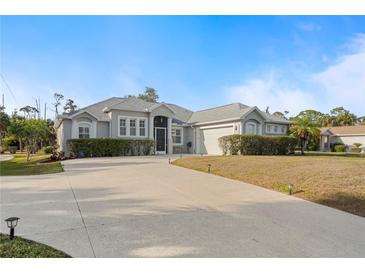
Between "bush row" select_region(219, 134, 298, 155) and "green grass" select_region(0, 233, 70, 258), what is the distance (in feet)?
57.3

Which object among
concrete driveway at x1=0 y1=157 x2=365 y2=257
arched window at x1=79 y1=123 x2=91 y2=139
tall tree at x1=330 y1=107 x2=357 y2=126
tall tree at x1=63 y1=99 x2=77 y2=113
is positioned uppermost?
tall tree at x1=63 y1=99 x2=77 y2=113

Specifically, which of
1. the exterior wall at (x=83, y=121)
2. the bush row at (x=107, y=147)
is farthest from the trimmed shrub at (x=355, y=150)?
the exterior wall at (x=83, y=121)

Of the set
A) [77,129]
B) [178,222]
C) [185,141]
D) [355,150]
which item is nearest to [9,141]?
[77,129]

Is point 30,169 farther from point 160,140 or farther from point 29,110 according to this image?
point 29,110

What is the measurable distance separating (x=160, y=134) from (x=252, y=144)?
8598mm

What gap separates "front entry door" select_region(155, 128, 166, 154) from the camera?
76.2ft

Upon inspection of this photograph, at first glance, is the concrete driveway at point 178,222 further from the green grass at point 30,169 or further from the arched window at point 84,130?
the arched window at point 84,130

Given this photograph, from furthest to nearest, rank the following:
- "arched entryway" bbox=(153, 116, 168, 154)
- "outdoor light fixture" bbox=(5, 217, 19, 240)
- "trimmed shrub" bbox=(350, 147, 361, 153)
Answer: "trimmed shrub" bbox=(350, 147, 361, 153) < "arched entryway" bbox=(153, 116, 168, 154) < "outdoor light fixture" bbox=(5, 217, 19, 240)

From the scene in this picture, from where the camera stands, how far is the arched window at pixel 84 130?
20109 millimetres

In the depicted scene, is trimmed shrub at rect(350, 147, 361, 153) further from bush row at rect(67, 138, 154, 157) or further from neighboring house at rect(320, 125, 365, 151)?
bush row at rect(67, 138, 154, 157)

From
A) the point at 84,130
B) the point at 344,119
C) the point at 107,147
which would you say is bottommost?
the point at 107,147

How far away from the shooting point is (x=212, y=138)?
2388 centimetres

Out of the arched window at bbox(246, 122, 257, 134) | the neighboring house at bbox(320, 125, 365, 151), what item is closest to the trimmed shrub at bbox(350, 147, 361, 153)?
the neighboring house at bbox(320, 125, 365, 151)
